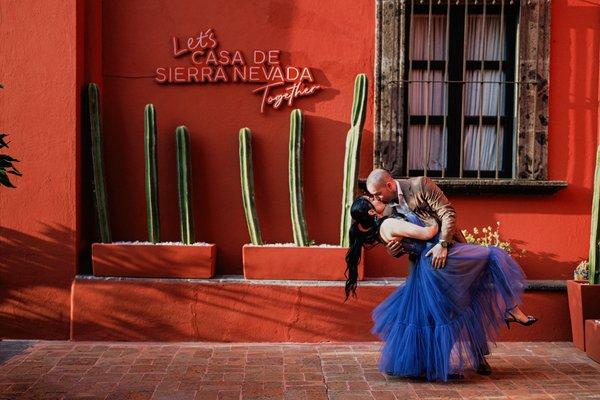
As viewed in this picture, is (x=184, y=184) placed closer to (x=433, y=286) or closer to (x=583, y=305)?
(x=433, y=286)

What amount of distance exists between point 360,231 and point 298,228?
1.32m

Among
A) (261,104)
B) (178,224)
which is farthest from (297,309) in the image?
(261,104)

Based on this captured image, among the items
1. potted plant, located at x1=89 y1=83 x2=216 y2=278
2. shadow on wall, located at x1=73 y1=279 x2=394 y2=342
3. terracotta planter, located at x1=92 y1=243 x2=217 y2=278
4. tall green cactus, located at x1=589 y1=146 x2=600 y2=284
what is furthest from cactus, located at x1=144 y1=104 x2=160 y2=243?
tall green cactus, located at x1=589 y1=146 x2=600 y2=284

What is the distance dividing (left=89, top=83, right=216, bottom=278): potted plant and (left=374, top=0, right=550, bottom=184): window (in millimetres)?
1982

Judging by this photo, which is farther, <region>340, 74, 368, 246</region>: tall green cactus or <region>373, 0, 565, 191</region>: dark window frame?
<region>373, 0, 565, 191</region>: dark window frame

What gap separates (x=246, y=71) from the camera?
6.97 m

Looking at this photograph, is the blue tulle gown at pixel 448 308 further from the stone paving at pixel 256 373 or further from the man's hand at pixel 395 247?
the stone paving at pixel 256 373

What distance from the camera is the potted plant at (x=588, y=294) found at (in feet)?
20.1

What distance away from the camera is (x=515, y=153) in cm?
698

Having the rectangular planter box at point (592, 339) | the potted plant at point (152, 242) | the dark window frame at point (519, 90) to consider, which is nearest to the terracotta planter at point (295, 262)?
the potted plant at point (152, 242)

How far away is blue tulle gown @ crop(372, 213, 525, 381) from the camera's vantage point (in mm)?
5223

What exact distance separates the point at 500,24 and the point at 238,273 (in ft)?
12.4

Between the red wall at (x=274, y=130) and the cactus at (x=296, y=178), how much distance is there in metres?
0.28

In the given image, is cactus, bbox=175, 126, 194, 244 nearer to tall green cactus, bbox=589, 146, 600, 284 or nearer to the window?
the window
